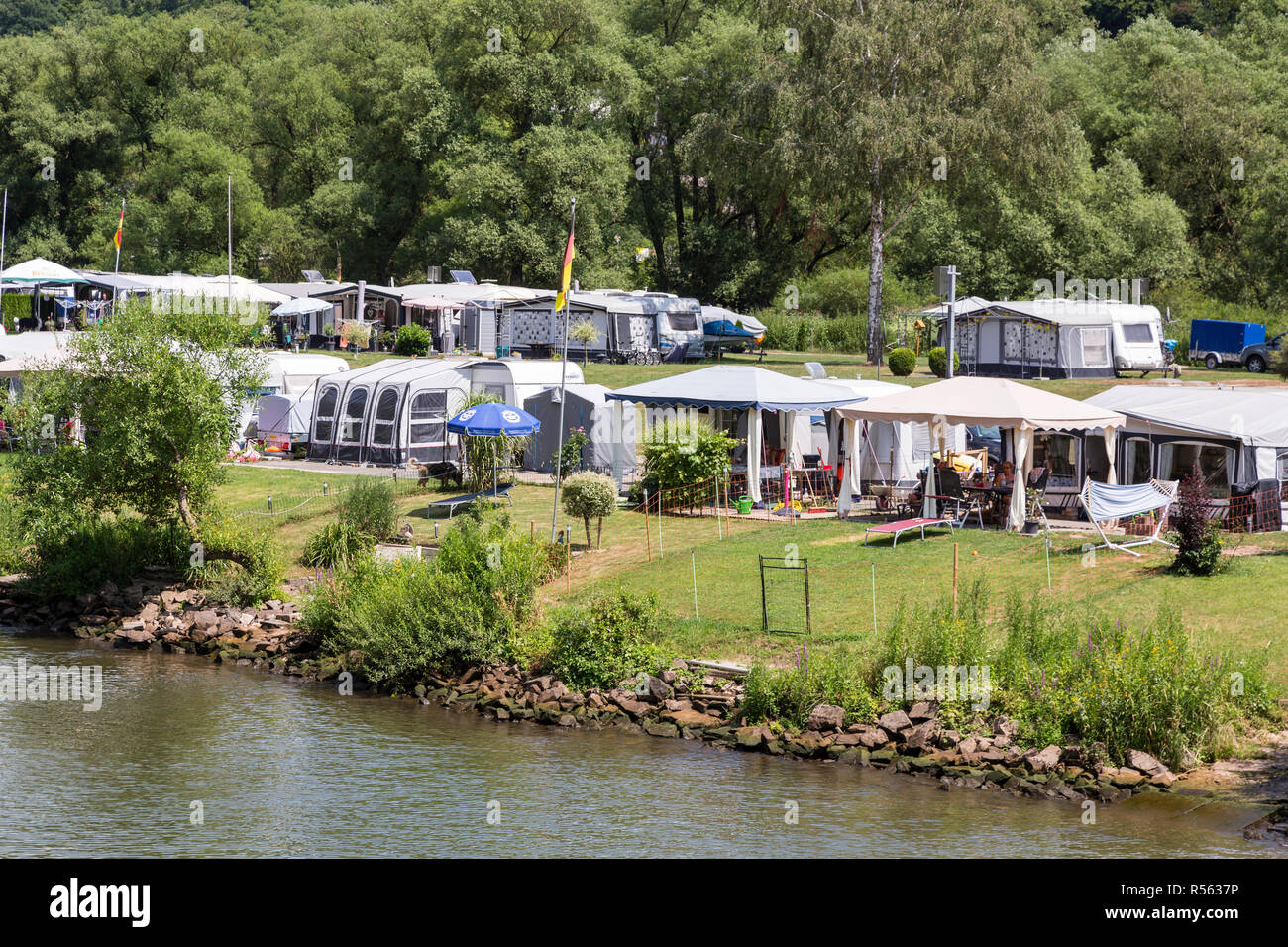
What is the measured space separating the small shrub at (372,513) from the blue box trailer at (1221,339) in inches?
1231

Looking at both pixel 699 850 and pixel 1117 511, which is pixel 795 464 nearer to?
pixel 1117 511

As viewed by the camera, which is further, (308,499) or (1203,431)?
(308,499)

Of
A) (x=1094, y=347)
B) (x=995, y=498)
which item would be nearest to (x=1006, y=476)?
(x=995, y=498)

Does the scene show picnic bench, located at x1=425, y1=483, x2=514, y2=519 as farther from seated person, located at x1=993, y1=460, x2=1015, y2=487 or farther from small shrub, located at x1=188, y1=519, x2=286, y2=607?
seated person, located at x1=993, y1=460, x2=1015, y2=487

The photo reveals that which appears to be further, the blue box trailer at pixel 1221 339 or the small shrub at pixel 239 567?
the blue box trailer at pixel 1221 339

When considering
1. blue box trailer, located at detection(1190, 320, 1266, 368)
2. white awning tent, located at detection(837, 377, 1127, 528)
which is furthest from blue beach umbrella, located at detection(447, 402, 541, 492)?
blue box trailer, located at detection(1190, 320, 1266, 368)

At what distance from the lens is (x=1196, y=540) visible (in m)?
19.6

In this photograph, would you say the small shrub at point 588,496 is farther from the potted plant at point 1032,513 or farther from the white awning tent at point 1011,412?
the potted plant at point 1032,513

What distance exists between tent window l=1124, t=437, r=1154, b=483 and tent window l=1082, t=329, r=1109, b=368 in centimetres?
1676

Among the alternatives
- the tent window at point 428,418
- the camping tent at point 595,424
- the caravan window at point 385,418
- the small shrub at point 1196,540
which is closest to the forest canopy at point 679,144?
the tent window at point 428,418

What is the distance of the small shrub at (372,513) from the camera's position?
1001 inches

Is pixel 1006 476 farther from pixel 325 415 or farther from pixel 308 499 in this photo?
pixel 325 415

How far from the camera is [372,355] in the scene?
4778 centimetres

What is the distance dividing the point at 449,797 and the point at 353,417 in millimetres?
20516
